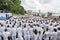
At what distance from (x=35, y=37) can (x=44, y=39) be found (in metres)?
0.64

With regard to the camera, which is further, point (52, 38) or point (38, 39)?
point (38, 39)

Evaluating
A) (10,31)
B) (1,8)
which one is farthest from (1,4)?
(10,31)

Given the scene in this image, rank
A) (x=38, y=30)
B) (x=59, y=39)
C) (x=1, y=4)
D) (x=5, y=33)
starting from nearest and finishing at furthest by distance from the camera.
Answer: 1. (x=59, y=39)
2. (x=5, y=33)
3. (x=38, y=30)
4. (x=1, y=4)

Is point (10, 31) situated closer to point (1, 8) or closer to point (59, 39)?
point (59, 39)

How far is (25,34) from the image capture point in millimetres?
13086

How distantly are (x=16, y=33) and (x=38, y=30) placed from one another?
1.25m

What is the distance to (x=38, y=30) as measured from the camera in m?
13.2

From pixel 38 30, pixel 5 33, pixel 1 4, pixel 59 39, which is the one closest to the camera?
pixel 59 39

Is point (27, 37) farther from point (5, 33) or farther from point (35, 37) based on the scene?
point (5, 33)

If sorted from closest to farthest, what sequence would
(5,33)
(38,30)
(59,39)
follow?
(59,39)
(5,33)
(38,30)

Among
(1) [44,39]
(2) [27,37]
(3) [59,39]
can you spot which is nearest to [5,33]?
(2) [27,37]

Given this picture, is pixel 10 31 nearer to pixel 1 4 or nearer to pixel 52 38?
pixel 52 38

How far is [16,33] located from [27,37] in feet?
2.35

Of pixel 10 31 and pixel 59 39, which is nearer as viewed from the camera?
pixel 59 39
